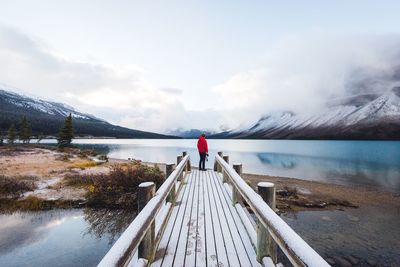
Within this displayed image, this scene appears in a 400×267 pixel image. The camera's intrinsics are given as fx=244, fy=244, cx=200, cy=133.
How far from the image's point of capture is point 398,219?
14070mm

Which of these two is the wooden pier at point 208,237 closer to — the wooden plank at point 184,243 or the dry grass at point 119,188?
the wooden plank at point 184,243

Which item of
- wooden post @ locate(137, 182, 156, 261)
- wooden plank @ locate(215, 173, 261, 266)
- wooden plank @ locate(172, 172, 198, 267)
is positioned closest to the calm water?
wooden plank @ locate(215, 173, 261, 266)

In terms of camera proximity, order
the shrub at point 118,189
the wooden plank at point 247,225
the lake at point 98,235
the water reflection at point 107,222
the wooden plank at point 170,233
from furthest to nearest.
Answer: the shrub at point 118,189
the water reflection at point 107,222
the lake at point 98,235
the wooden plank at point 247,225
the wooden plank at point 170,233

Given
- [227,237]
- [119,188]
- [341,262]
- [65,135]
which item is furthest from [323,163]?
[65,135]

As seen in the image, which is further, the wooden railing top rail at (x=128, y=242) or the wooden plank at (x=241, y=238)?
the wooden plank at (x=241, y=238)

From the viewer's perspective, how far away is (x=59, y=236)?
948 cm

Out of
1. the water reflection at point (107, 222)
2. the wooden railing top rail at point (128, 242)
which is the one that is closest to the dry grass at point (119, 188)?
the water reflection at point (107, 222)

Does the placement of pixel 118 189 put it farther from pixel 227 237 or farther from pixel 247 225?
pixel 227 237

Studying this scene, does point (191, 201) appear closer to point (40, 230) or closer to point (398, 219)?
point (40, 230)

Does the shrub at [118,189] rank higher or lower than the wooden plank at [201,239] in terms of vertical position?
lower

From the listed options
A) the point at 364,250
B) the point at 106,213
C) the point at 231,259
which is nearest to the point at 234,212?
the point at 231,259

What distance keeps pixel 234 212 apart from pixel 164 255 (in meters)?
2.97

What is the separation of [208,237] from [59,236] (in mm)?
7483

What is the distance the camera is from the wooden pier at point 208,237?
2445 mm
